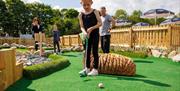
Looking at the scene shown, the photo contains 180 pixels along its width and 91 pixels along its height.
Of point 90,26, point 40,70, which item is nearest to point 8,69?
point 40,70

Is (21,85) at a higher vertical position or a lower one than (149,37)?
lower

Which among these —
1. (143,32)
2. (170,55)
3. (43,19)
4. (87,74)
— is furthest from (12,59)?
(43,19)

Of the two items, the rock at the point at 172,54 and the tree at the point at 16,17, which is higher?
the tree at the point at 16,17

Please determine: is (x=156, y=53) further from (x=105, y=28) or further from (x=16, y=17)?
(x=16, y=17)

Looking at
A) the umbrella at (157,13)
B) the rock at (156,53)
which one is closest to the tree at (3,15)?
the umbrella at (157,13)

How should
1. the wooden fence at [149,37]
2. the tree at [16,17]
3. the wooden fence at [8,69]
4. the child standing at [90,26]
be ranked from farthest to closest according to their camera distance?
1. the tree at [16,17]
2. the wooden fence at [149,37]
3. the child standing at [90,26]
4. the wooden fence at [8,69]

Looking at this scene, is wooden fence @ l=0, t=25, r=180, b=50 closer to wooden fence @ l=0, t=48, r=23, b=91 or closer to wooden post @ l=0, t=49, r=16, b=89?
wooden fence @ l=0, t=48, r=23, b=91

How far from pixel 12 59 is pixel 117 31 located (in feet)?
39.5

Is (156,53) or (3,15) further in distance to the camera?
(3,15)

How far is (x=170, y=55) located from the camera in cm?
1190

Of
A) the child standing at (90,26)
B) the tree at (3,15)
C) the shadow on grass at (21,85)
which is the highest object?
the tree at (3,15)

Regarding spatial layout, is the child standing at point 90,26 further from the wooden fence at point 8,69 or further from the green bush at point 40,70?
the wooden fence at point 8,69

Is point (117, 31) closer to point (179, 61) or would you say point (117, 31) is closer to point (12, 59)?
point (179, 61)

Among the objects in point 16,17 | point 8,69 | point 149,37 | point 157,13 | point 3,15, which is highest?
point 3,15
